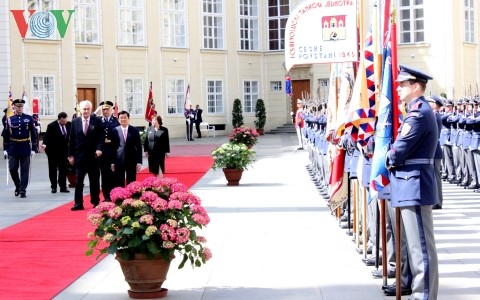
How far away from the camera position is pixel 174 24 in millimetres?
47500

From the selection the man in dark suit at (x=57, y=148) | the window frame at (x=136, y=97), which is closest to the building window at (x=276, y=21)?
the window frame at (x=136, y=97)

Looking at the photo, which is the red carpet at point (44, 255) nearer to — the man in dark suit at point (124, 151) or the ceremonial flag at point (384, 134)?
the man in dark suit at point (124, 151)

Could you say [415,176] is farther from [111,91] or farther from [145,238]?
[111,91]

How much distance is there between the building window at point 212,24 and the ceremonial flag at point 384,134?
4108 cm

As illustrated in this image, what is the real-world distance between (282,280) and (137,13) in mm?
38162

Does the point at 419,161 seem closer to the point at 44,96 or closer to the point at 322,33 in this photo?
the point at 322,33

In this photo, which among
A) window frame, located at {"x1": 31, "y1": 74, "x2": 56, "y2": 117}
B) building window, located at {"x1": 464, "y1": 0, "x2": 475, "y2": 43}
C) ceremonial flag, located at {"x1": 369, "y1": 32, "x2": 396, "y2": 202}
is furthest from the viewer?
building window, located at {"x1": 464, "y1": 0, "x2": 475, "y2": 43}

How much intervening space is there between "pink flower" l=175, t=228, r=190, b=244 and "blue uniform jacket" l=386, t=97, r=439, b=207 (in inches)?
74.5

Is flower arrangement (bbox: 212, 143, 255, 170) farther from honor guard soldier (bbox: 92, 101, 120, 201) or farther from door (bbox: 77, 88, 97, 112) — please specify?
door (bbox: 77, 88, 97, 112)

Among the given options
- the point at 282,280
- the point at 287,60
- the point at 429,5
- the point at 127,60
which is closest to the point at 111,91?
the point at 127,60

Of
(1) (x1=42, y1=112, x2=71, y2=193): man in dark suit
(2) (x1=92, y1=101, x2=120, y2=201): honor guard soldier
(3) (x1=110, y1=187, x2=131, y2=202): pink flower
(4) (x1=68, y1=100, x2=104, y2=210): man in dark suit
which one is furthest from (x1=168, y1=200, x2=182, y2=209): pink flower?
(1) (x1=42, y1=112, x2=71, y2=193): man in dark suit

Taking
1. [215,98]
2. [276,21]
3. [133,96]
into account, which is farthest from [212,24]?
[133,96]

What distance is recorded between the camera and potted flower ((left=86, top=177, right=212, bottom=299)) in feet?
26.3

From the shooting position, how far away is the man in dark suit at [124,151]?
658 inches
